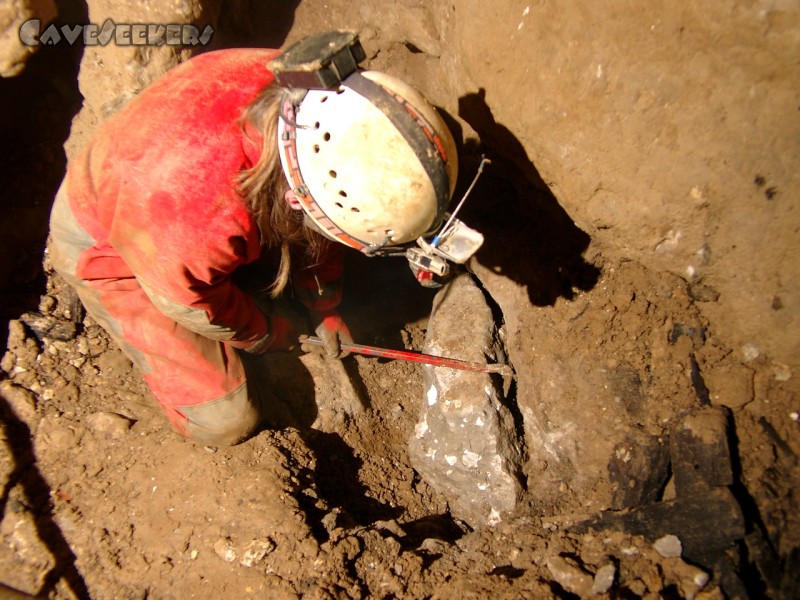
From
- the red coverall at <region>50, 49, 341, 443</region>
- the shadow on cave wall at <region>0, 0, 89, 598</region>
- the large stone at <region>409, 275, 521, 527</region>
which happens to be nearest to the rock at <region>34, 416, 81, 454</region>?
the shadow on cave wall at <region>0, 0, 89, 598</region>

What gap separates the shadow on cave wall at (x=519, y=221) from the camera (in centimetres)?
231

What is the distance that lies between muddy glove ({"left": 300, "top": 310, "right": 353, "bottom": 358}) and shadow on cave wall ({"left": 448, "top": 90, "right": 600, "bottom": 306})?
0.93 metres

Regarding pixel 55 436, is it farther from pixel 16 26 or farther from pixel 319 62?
pixel 319 62

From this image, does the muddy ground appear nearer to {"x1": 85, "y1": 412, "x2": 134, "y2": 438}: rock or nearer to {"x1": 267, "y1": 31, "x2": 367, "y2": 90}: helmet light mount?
{"x1": 85, "y1": 412, "x2": 134, "y2": 438}: rock

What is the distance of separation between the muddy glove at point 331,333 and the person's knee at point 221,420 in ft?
1.74

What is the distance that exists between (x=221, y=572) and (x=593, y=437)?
1.73 m

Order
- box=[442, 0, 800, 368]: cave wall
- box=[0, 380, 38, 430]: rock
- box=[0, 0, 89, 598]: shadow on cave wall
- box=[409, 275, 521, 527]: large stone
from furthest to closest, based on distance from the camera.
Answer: box=[0, 0, 89, 598]: shadow on cave wall
box=[0, 380, 38, 430]: rock
box=[409, 275, 521, 527]: large stone
box=[442, 0, 800, 368]: cave wall

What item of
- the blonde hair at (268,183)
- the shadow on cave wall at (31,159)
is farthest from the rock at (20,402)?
the blonde hair at (268,183)

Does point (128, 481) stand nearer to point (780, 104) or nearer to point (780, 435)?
point (780, 435)

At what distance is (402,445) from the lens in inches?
118

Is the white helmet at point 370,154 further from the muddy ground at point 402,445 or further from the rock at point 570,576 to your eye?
the rock at point 570,576

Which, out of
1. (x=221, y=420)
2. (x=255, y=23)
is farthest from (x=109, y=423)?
(x=255, y=23)

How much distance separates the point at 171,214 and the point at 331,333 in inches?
55.0

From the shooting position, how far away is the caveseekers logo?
260cm
